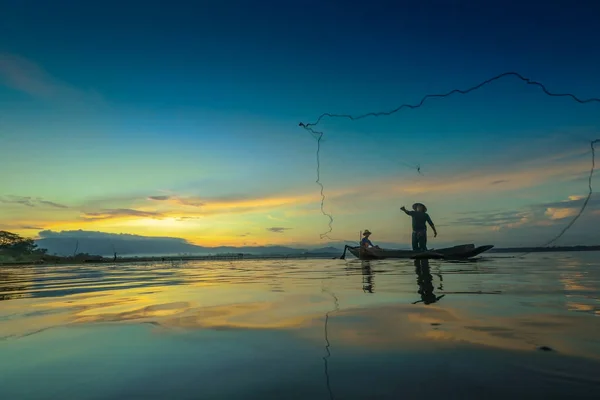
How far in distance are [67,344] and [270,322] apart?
2.58 metres

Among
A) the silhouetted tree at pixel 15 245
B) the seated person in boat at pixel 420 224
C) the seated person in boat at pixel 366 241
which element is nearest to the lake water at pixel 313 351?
the seated person in boat at pixel 420 224

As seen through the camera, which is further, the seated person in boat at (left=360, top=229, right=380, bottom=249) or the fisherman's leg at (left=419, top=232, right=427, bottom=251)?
the seated person in boat at (left=360, top=229, right=380, bottom=249)

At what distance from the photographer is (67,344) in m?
4.41

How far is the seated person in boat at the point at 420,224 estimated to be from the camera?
84.7ft

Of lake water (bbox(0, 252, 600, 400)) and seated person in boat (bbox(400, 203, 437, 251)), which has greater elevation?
seated person in boat (bbox(400, 203, 437, 251))

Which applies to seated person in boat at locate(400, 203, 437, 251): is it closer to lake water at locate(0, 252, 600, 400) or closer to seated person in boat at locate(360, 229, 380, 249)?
seated person in boat at locate(360, 229, 380, 249)

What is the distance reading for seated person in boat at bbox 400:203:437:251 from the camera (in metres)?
25.8

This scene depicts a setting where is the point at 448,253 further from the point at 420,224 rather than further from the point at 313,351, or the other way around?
the point at 313,351

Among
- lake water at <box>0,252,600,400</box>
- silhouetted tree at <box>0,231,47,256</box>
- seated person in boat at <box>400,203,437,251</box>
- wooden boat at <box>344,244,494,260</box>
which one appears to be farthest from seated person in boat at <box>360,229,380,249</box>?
silhouetted tree at <box>0,231,47,256</box>

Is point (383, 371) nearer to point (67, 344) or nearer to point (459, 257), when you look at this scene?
point (67, 344)

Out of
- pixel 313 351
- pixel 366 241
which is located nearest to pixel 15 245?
pixel 366 241

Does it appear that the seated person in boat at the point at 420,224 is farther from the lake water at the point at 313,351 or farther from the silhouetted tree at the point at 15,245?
the silhouetted tree at the point at 15,245

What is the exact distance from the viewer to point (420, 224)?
85.5 ft

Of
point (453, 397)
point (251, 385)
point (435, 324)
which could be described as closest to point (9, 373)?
point (251, 385)
